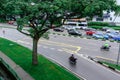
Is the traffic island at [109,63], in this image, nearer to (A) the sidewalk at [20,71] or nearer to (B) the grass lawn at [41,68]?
(B) the grass lawn at [41,68]

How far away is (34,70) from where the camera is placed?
20.4 meters

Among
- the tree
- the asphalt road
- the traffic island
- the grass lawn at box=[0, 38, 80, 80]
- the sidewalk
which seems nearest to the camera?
the tree

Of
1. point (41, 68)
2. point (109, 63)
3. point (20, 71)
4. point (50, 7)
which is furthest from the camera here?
point (109, 63)

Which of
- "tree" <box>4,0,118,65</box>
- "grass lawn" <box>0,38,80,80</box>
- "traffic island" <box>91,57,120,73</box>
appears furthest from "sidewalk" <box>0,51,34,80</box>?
"traffic island" <box>91,57,120,73</box>

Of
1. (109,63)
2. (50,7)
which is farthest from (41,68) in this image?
(109,63)

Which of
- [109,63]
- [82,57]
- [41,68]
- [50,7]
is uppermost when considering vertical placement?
[50,7]

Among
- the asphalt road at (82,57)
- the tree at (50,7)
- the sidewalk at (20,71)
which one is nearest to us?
the tree at (50,7)

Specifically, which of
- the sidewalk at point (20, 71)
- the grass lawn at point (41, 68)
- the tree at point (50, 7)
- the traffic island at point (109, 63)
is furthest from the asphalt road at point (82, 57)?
the tree at point (50, 7)

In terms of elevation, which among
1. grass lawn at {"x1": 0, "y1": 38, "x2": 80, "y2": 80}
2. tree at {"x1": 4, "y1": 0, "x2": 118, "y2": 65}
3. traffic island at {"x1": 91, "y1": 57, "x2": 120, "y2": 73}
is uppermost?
tree at {"x1": 4, "y1": 0, "x2": 118, "y2": 65}

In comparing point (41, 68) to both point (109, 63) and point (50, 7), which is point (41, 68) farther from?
point (109, 63)

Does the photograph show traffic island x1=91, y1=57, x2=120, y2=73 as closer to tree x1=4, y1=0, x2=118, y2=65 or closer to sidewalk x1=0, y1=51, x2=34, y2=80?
tree x1=4, y1=0, x2=118, y2=65

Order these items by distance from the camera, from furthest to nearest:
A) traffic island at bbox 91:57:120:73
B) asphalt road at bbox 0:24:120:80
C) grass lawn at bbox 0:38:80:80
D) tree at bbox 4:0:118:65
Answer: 1. traffic island at bbox 91:57:120:73
2. asphalt road at bbox 0:24:120:80
3. grass lawn at bbox 0:38:80:80
4. tree at bbox 4:0:118:65

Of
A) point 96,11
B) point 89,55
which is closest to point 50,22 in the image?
point 96,11

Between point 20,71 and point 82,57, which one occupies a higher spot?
point 20,71
